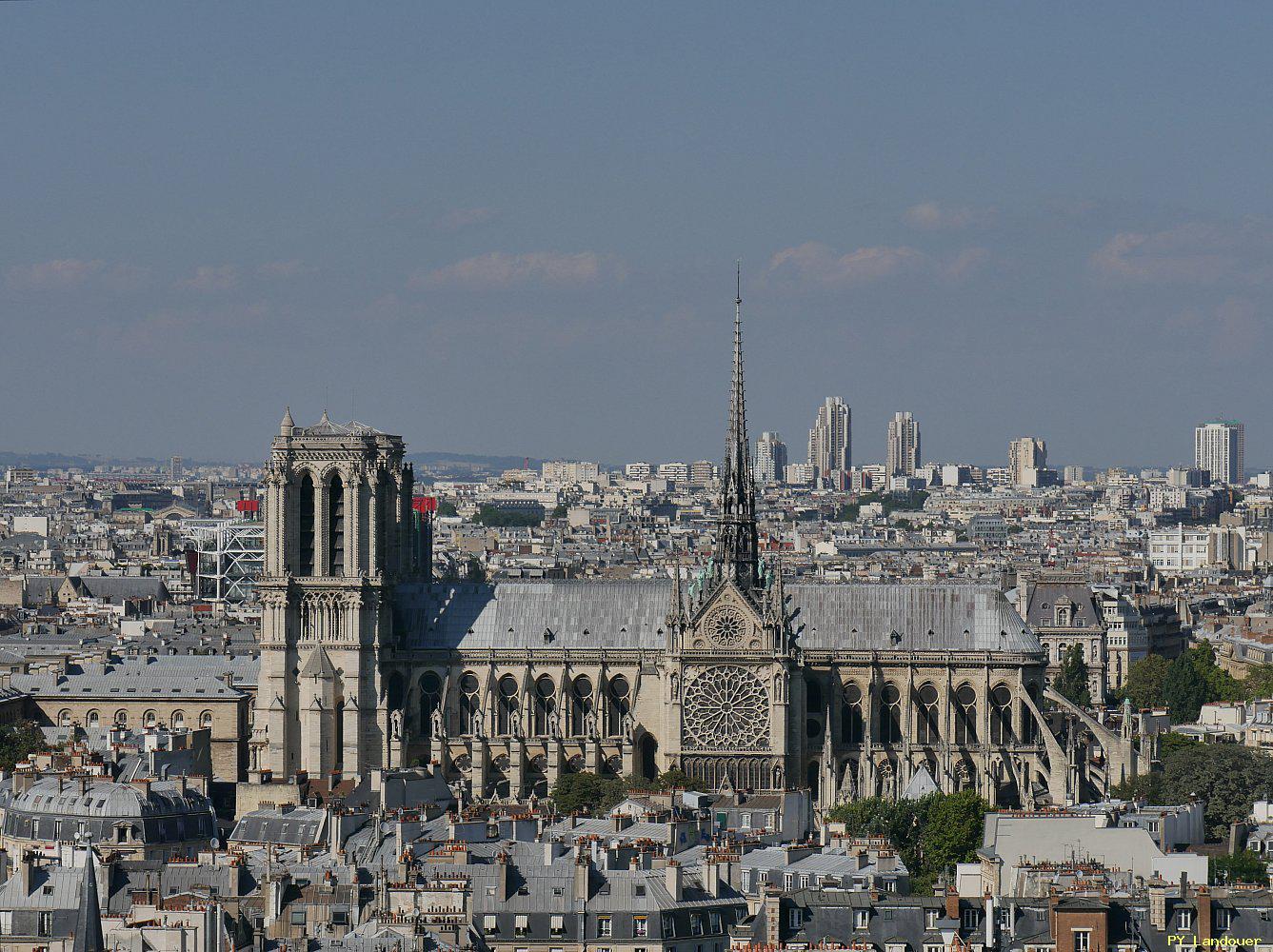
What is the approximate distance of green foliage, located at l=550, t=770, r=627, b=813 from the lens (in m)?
120

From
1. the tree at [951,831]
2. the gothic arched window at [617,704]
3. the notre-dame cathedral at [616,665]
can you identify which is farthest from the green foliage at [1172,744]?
the tree at [951,831]

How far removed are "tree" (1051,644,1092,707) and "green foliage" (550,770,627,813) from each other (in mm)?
40996

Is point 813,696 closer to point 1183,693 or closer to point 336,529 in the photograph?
point 336,529

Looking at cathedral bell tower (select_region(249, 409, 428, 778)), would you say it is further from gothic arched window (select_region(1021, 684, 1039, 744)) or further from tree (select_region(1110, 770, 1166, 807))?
tree (select_region(1110, 770, 1166, 807))

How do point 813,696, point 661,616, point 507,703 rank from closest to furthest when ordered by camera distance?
point 813,696 < point 661,616 < point 507,703

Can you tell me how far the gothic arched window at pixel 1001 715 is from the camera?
135125 mm

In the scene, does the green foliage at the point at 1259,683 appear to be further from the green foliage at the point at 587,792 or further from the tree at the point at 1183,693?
the green foliage at the point at 587,792

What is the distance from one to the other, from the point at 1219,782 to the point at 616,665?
2762cm

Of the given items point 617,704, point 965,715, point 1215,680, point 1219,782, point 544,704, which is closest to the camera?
point 1219,782

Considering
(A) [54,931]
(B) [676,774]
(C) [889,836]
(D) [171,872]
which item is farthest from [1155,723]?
(A) [54,931]

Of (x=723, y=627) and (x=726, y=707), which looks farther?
(x=723, y=627)

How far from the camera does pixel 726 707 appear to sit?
443 feet

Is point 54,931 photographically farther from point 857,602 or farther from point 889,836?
point 857,602

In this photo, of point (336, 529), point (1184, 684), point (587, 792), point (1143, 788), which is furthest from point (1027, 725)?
point (1184, 684)
